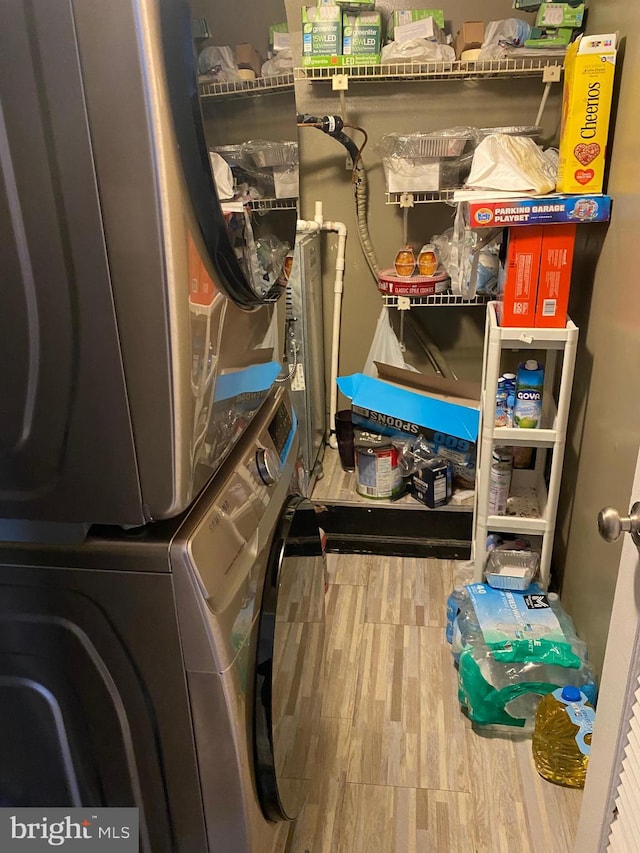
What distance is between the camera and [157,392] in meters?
0.60

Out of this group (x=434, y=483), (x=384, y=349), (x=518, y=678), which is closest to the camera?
(x=518, y=678)

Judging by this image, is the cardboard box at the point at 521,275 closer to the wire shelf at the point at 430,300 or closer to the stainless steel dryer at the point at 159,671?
the wire shelf at the point at 430,300

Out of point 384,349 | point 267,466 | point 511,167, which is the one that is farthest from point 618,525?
point 384,349

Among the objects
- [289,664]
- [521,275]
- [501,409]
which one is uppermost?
[521,275]

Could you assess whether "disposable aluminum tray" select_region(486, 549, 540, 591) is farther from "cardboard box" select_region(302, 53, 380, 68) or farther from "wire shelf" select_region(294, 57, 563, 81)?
"cardboard box" select_region(302, 53, 380, 68)

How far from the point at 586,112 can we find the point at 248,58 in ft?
3.80

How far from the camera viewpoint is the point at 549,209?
1561 mm

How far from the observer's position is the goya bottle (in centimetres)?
169

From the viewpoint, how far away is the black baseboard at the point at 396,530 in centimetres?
224

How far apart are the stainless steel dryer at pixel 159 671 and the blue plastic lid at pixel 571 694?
843mm

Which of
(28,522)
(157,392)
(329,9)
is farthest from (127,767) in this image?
(329,9)

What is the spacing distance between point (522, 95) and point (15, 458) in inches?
89.7

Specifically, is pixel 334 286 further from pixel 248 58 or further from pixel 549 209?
pixel 248 58
